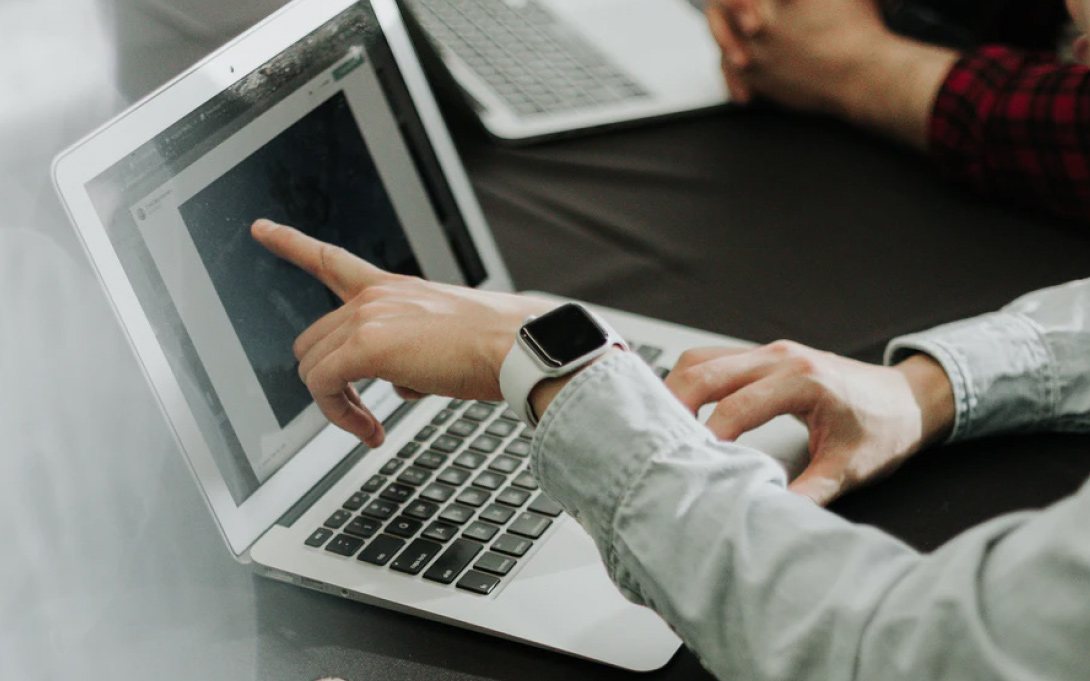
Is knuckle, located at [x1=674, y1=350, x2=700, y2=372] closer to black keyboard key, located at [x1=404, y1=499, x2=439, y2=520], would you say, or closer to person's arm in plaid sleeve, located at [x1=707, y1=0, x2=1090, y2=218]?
black keyboard key, located at [x1=404, y1=499, x2=439, y2=520]

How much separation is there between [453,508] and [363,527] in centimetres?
5

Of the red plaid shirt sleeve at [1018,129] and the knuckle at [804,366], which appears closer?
the knuckle at [804,366]

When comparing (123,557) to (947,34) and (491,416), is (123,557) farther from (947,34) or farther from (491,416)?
Result: (947,34)

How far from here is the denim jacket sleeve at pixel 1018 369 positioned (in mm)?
623

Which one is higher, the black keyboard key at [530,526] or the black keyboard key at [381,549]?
the black keyboard key at [381,549]

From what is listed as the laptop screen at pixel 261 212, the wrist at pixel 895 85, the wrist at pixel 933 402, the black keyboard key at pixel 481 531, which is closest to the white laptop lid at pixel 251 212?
the laptop screen at pixel 261 212

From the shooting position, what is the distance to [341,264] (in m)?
0.61

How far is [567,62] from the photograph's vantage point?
3.38ft

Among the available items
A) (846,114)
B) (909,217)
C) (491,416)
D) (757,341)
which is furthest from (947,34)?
(491,416)

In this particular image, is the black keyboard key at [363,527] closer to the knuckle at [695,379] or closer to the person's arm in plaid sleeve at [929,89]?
the knuckle at [695,379]

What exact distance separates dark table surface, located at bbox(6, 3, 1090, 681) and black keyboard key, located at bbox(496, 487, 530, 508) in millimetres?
88

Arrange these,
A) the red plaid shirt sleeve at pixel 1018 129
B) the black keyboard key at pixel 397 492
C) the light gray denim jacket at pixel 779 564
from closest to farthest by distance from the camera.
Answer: the light gray denim jacket at pixel 779 564 < the black keyboard key at pixel 397 492 < the red plaid shirt sleeve at pixel 1018 129

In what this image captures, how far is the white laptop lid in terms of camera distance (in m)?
0.53

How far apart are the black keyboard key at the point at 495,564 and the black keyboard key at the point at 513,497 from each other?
4 cm
